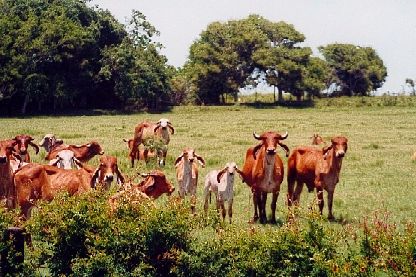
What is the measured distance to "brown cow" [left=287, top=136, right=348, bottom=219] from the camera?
50.2 feet

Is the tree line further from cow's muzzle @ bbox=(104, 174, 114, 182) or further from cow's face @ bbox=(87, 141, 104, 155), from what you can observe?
cow's muzzle @ bbox=(104, 174, 114, 182)

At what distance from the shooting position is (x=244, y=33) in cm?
8019

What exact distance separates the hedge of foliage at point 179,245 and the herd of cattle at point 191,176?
2.21ft

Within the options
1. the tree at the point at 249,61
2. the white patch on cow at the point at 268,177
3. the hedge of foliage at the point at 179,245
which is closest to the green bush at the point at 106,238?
the hedge of foliage at the point at 179,245

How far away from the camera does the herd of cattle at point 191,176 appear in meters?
12.5

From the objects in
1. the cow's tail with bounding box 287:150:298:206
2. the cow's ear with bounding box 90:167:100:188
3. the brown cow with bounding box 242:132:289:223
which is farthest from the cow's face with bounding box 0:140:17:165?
the cow's tail with bounding box 287:150:298:206

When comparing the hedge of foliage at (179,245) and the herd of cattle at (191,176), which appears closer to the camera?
the hedge of foliage at (179,245)

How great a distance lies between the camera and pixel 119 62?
64.2 meters

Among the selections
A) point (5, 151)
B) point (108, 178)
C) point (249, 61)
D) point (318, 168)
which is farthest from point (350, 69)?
point (5, 151)

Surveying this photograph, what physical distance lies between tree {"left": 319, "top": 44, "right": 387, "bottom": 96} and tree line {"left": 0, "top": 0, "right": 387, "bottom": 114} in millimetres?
5004

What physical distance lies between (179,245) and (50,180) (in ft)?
17.9

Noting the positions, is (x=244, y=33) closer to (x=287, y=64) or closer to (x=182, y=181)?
(x=287, y=64)

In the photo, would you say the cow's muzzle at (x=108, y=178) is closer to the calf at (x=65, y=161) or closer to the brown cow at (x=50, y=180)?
the brown cow at (x=50, y=180)

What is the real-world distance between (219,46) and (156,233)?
7451cm
